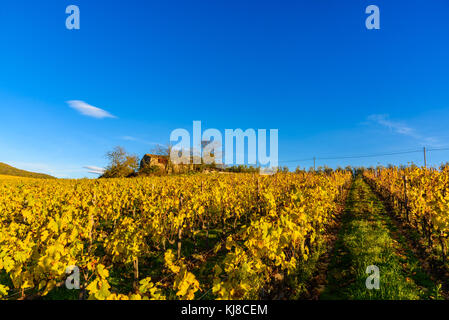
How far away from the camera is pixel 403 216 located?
10023 millimetres

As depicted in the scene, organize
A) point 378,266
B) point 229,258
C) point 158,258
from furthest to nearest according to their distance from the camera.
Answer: point 158,258
point 378,266
point 229,258

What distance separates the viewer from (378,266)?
16.3 feet

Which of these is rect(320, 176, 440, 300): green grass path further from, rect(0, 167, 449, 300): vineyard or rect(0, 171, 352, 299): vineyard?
rect(0, 171, 352, 299): vineyard

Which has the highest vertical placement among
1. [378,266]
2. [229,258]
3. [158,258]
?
[229,258]

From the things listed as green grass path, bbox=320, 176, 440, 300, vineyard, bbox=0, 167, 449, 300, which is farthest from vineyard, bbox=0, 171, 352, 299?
green grass path, bbox=320, 176, 440, 300

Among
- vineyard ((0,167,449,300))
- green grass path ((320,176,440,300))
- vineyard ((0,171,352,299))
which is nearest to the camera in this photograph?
vineyard ((0,171,352,299))

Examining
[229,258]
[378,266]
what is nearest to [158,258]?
[229,258]

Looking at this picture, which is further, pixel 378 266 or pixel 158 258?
pixel 158 258

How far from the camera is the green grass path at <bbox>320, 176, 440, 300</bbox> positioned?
4.11 metres

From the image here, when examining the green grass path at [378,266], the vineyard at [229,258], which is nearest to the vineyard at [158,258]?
the vineyard at [229,258]

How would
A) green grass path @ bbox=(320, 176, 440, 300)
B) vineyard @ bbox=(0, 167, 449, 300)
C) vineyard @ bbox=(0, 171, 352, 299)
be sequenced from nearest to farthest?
vineyard @ bbox=(0, 171, 352, 299), vineyard @ bbox=(0, 167, 449, 300), green grass path @ bbox=(320, 176, 440, 300)

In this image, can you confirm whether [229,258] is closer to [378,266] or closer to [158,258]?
[158,258]
